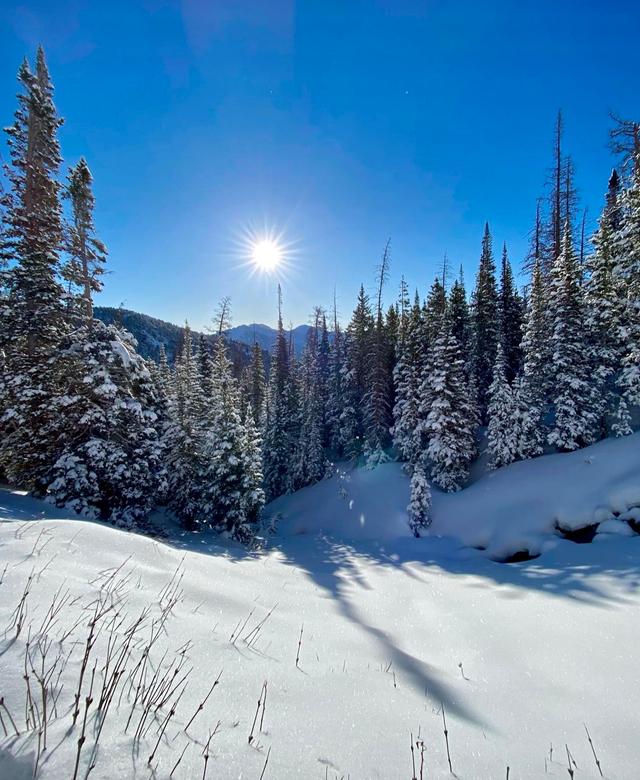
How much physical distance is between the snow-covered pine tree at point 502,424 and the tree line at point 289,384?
11cm

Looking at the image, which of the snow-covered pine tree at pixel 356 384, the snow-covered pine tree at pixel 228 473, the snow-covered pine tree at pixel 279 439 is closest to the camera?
the snow-covered pine tree at pixel 228 473

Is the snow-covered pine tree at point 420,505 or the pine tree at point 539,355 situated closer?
the snow-covered pine tree at point 420,505

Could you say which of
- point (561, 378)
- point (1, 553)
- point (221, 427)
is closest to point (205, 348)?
point (221, 427)

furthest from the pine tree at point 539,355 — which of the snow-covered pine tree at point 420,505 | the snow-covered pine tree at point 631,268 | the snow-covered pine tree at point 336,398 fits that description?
the snow-covered pine tree at point 336,398

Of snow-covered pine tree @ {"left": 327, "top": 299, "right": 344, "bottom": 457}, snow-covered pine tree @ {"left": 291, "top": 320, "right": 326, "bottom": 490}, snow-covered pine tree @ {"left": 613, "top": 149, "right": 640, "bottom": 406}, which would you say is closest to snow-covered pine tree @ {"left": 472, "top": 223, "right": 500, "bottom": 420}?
snow-covered pine tree @ {"left": 613, "top": 149, "right": 640, "bottom": 406}

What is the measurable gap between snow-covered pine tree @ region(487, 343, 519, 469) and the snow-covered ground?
38.5 feet

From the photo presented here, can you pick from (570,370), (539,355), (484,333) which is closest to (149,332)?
A: (484,333)

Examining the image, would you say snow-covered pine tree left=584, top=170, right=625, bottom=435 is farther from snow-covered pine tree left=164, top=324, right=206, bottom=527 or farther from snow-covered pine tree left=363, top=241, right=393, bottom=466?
snow-covered pine tree left=164, top=324, right=206, bottom=527

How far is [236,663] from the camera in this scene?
3400 mm

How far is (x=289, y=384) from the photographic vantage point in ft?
123

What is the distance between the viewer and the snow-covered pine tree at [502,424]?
21844 millimetres

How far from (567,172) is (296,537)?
3582 centimetres

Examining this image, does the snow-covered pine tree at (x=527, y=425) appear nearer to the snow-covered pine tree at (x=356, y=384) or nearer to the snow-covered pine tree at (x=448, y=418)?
the snow-covered pine tree at (x=448, y=418)

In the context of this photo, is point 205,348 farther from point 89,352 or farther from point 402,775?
point 402,775
